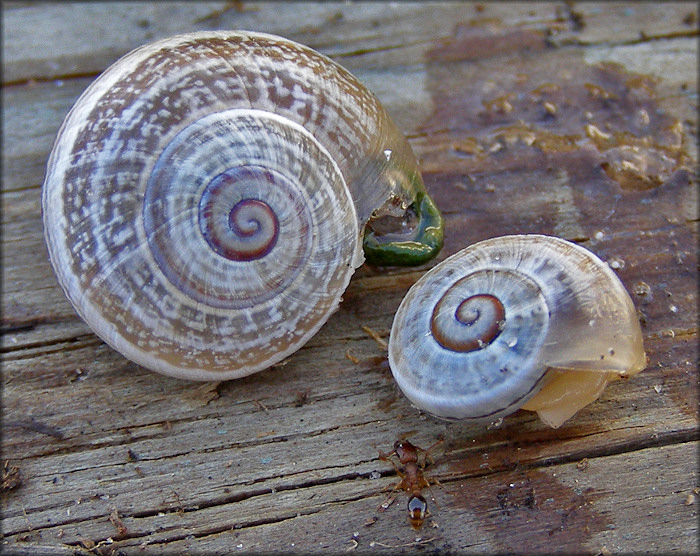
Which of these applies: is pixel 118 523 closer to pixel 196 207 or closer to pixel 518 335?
pixel 196 207

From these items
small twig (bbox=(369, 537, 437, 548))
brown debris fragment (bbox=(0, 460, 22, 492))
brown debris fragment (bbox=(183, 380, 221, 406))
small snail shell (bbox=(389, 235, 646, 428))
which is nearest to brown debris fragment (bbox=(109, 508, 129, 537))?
brown debris fragment (bbox=(0, 460, 22, 492))

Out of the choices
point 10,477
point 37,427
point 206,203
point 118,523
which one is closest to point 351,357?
point 206,203

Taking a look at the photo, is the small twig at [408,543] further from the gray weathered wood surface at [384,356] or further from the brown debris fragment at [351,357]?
the brown debris fragment at [351,357]

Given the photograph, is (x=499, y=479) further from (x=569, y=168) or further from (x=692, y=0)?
(x=692, y=0)

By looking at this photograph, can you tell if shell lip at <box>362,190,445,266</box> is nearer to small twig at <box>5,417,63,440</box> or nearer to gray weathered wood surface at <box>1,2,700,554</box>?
gray weathered wood surface at <box>1,2,700,554</box>

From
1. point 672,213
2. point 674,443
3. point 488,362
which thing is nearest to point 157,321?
point 488,362

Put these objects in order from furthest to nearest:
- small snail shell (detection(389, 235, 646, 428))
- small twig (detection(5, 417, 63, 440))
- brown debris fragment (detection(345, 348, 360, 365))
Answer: brown debris fragment (detection(345, 348, 360, 365)) → small twig (detection(5, 417, 63, 440)) → small snail shell (detection(389, 235, 646, 428))
